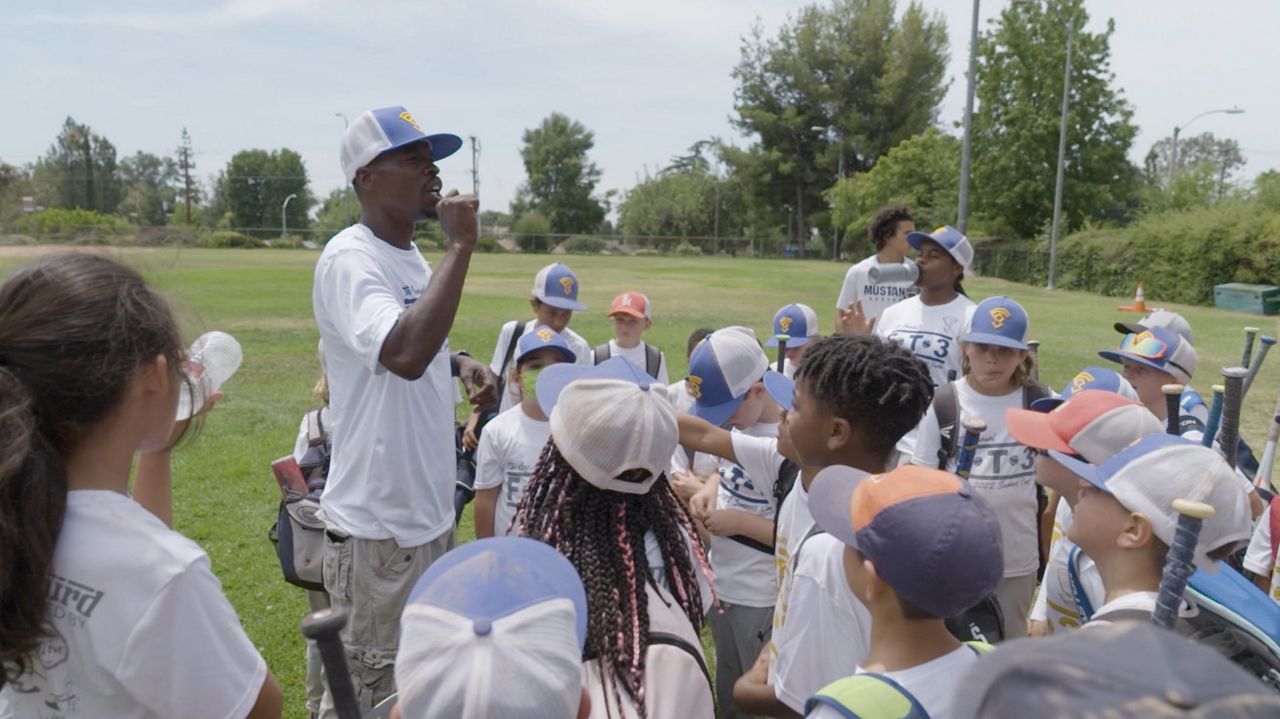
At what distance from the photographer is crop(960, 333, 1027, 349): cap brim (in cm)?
423

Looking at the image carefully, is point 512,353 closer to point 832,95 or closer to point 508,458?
point 508,458

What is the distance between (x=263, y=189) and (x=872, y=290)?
109219mm

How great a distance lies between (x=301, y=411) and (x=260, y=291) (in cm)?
1864

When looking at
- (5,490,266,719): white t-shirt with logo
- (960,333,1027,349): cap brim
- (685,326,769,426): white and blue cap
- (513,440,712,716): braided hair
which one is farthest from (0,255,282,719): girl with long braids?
(960,333,1027,349): cap brim

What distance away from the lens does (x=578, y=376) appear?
2.89m

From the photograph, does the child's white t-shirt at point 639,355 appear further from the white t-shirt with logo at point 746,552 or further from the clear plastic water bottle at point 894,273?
the white t-shirt with logo at point 746,552

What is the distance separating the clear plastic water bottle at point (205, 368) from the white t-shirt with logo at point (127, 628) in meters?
0.44

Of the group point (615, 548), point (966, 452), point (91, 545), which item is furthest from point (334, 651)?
point (966, 452)

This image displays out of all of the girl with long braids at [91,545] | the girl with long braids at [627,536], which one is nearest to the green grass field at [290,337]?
the girl with long braids at [91,545]

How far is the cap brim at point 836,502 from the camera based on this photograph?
6.61 feet

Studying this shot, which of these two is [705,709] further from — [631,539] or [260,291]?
[260,291]

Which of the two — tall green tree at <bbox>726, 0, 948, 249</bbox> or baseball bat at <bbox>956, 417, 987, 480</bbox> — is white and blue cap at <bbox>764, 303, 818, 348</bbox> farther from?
tall green tree at <bbox>726, 0, 948, 249</bbox>

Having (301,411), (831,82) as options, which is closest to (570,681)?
(301,411)

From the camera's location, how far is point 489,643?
4.77 feet
